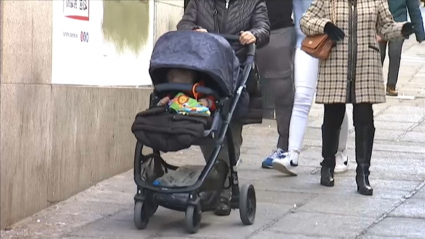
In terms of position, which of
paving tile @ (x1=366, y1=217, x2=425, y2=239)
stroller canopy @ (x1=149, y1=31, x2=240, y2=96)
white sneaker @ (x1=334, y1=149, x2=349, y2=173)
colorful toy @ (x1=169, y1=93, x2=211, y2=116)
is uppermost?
stroller canopy @ (x1=149, y1=31, x2=240, y2=96)

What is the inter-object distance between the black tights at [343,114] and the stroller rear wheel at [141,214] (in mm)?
1970

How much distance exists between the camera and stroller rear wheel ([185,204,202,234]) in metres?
5.60

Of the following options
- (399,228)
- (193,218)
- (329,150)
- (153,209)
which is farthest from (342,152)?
→ (193,218)

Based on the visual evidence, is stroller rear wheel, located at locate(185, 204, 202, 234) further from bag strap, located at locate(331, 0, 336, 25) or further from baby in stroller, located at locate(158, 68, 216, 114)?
bag strap, located at locate(331, 0, 336, 25)

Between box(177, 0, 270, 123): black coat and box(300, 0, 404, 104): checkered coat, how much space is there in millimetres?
602

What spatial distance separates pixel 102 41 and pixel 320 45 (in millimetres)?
1796

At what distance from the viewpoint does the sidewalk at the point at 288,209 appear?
5801 millimetres

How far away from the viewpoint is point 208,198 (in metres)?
5.84

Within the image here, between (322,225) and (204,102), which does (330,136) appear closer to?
(322,225)

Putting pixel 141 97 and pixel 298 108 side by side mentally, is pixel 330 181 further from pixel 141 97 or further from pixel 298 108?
pixel 141 97

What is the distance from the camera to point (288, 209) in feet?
21.1

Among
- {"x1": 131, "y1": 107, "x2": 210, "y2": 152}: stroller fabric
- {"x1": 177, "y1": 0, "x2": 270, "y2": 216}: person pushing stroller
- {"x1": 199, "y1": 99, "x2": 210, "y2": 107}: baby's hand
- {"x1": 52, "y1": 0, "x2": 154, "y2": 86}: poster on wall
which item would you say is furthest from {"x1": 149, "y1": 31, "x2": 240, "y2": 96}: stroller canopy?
{"x1": 52, "y1": 0, "x2": 154, "y2": 86}: poster on wall

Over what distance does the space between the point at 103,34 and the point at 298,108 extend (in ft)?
5.80

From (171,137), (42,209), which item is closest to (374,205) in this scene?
(171,137)
